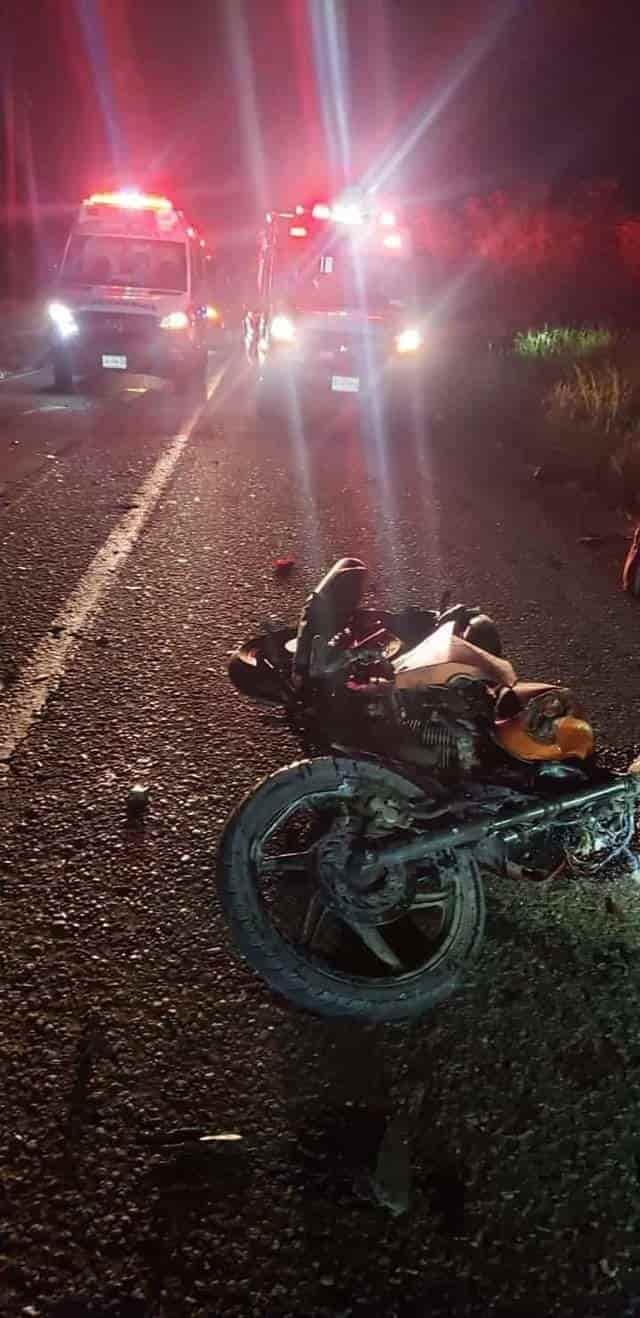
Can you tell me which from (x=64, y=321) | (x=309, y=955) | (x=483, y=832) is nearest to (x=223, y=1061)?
(x=309, y=955)

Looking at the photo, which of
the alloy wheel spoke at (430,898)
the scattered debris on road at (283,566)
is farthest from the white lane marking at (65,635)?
the alloy wheel spoke at (430,898)

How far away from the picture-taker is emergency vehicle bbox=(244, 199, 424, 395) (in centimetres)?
1400

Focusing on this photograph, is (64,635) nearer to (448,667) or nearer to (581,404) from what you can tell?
(448,667)

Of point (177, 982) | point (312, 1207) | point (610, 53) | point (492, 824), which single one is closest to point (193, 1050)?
point (177, 982)

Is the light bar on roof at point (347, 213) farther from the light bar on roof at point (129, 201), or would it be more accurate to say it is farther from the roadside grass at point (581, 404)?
the roadside grass at point (581, 404)

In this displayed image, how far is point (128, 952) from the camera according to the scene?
9.08 ft

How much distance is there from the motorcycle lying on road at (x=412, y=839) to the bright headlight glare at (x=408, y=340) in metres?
12.0

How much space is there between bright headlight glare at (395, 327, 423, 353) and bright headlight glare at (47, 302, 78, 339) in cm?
463

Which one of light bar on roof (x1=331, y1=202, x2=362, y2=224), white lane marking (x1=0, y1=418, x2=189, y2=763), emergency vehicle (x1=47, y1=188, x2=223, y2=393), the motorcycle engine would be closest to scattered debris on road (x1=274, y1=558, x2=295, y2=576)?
white lane marking (x1=0, y1=418, x2=189, y2=763)

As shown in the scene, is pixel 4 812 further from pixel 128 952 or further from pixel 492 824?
pixel 492 824

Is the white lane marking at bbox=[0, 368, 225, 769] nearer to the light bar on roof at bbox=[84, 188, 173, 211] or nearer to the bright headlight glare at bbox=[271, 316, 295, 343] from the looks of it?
the bright headlight glare at bbox=[271, 316, 295, 343]

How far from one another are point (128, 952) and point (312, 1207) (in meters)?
0.92

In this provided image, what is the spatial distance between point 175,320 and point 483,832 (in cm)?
1283

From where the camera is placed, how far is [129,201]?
15.1 m
